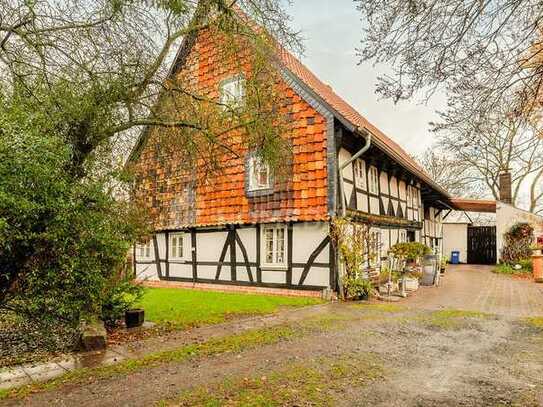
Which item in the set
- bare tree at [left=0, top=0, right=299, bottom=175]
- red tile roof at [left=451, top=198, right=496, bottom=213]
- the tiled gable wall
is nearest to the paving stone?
the tiled gable wall

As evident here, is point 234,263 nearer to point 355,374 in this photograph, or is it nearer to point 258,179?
point 258,179

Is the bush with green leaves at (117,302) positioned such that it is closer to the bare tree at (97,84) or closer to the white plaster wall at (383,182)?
the bare tree at (97,84)

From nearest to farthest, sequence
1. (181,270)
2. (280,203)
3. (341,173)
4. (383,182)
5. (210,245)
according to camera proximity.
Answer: (341,173) → (280,203) → (210,245) → (383,182) → (181,270)

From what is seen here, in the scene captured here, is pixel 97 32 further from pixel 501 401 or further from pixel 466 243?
pixel 466 243

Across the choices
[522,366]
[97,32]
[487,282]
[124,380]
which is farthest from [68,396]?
[487,282]

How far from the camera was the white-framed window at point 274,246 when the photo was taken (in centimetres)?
1138

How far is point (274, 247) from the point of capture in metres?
11.6

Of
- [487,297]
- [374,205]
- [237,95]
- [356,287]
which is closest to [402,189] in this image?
[374,205]

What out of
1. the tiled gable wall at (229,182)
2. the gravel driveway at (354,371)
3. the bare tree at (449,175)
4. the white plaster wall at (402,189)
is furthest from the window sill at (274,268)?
the bare tree at (449,175)

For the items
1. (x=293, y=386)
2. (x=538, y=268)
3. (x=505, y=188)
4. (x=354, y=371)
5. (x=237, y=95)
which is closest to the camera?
(x=293, y=386)

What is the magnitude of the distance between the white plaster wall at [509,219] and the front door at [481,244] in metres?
1.86

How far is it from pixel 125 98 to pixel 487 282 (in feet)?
44.2

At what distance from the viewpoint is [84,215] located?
4.16 meters

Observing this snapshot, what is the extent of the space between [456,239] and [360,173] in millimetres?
16781
